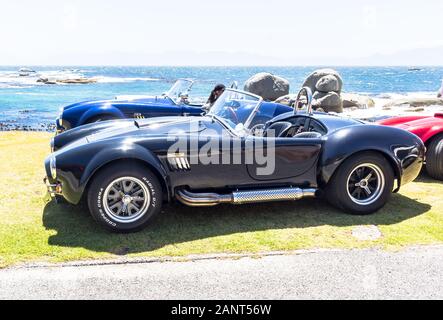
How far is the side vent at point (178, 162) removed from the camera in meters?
4.57

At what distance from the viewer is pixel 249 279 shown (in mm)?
3549

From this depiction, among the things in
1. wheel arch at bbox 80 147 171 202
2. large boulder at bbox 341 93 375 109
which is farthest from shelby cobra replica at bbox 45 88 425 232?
large boulder at bbox 341 93 375 109

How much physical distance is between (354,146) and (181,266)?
8.39ft

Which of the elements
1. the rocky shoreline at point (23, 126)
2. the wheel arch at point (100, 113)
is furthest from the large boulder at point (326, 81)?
the wheel arch at point (100, 113)

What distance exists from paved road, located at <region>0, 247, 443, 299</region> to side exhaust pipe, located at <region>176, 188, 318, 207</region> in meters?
0.87

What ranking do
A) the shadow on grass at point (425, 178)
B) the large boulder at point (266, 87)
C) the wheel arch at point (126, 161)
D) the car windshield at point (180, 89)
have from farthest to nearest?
the large boulder at point (266, 87) → the car windshield at point (180, 89) → the shadow on grass at point (425, 178) → the wheel arch at point (126, 161)

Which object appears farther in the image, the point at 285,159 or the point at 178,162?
the point at 285,159

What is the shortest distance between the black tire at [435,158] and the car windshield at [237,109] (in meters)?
3.22

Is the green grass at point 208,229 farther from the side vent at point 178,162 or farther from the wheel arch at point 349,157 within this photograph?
the side vent at point 178,162

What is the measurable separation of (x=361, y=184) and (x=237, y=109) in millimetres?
1799

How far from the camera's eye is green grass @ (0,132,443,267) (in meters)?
4.14

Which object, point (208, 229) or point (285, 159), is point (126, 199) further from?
point (285, 159)

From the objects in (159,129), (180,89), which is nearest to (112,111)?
(180,89)
